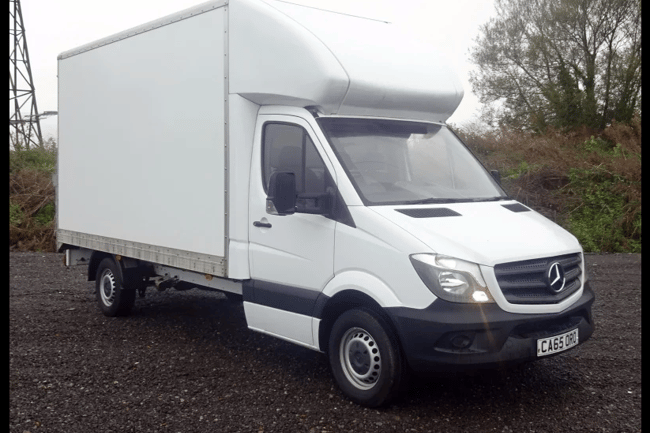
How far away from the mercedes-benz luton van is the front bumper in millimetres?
11

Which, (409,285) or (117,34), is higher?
(117,34)

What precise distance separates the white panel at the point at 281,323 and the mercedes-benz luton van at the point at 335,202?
0.02 meters

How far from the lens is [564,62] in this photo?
22.2 metres

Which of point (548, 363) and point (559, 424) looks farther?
point (548, 363)

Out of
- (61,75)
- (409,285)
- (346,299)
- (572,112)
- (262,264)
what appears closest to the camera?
(409,285)

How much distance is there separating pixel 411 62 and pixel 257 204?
75.3 inches

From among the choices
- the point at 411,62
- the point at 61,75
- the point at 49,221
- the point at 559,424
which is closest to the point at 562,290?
the point at 559,424

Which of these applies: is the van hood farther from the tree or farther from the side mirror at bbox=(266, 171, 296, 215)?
the tree

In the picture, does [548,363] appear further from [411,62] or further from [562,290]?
[411,62]

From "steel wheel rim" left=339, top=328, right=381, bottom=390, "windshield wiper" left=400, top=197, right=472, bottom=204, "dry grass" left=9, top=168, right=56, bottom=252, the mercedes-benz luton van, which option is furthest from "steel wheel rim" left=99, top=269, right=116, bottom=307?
"dry grass" left=9, top=168, right=56, bottom=252

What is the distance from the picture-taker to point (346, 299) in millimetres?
5316

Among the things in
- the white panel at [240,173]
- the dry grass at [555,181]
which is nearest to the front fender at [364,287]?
the white panel at [240,173]

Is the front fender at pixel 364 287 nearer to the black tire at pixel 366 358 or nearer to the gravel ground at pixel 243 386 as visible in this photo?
the black tire at pixel 366 358

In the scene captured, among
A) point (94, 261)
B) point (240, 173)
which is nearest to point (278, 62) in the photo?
point (240, 173)
